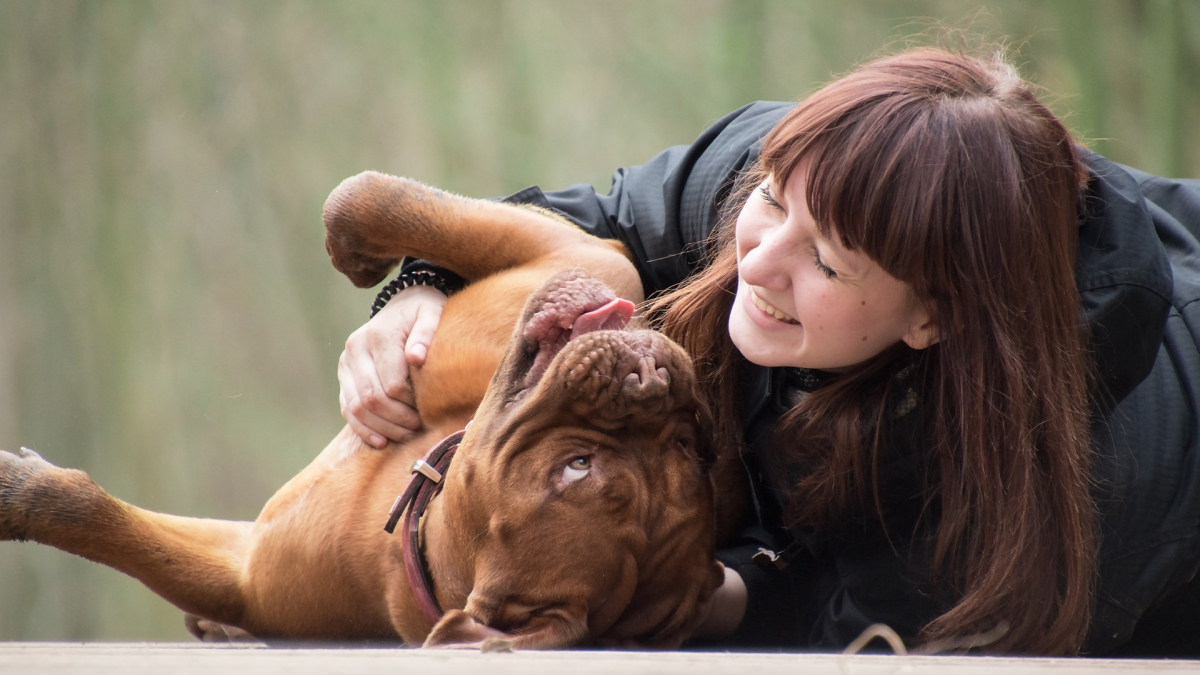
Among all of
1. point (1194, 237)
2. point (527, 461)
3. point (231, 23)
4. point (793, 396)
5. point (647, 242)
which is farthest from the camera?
point (231, 23)

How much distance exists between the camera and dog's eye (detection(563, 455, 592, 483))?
1.80 metres

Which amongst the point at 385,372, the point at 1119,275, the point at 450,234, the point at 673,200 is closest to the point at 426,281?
the point at 450,234

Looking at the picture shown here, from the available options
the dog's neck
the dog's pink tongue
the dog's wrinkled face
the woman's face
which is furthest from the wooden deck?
the dog's pink tongue

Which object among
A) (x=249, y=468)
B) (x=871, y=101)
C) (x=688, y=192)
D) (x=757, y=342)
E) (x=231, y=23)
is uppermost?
(x=231, y=23)

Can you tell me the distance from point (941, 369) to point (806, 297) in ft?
1.07

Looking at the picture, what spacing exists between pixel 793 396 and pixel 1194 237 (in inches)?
44.7

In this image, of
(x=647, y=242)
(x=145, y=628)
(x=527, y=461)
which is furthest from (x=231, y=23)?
(x=527, y=461)

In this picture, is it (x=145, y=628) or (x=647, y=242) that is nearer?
(x=647, y=242)

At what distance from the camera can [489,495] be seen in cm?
182

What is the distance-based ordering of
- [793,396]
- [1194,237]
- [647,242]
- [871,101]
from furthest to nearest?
[647,242] < [1194,237] < [793,396] < [871,101]

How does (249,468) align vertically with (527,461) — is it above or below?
below

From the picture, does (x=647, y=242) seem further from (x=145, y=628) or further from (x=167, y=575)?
(x=145, y=628)

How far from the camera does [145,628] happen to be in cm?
383

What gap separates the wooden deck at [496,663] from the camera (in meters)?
1.20
